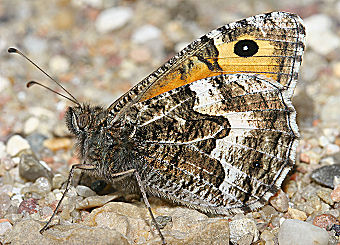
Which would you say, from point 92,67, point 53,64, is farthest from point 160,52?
point 53,64

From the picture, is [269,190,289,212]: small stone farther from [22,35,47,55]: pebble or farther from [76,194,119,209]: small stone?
[22,35,47,55]: pebble

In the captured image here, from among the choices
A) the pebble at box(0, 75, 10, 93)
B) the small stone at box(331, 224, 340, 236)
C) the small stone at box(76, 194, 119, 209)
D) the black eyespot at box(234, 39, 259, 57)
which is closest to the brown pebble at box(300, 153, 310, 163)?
the small stone at box(331, 224, 340, 236)

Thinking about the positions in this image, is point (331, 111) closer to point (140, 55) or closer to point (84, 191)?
point (140, 55)

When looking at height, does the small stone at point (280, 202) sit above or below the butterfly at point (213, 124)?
below

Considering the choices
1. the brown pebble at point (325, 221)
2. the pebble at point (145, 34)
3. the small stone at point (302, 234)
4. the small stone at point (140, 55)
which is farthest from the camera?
the pebble at point (145, 34)

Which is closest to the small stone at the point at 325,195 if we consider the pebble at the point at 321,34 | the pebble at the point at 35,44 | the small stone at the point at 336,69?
the small stone at the point at 336,69

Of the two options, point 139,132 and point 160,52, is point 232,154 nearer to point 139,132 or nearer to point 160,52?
point 139,132

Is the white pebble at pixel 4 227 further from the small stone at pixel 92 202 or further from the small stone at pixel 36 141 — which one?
the small stone at pixel 36 141
